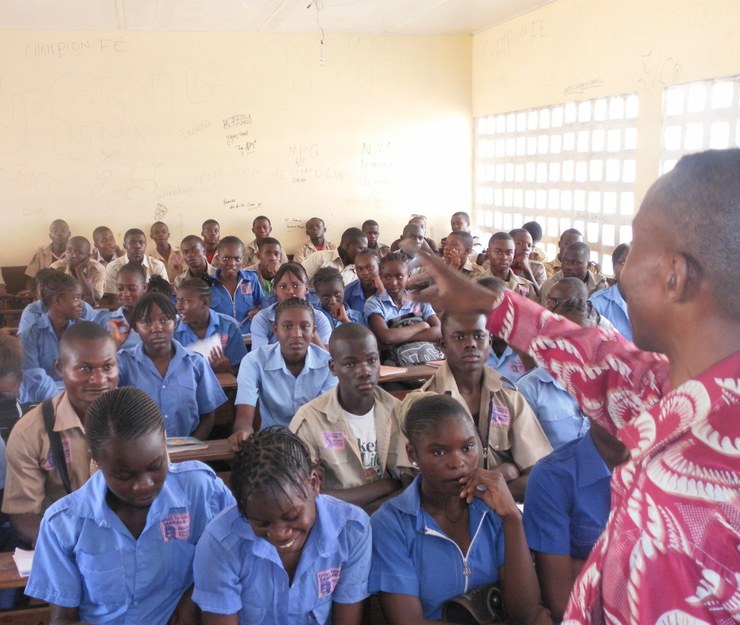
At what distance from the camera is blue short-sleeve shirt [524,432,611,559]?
1.76 metres

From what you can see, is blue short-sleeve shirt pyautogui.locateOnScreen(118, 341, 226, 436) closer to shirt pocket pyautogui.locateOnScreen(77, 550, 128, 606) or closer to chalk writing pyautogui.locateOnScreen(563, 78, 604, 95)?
shirt pocket pyautogui.locateOnScreen(77, 550, 128, 606)

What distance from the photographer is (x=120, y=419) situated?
1.71m

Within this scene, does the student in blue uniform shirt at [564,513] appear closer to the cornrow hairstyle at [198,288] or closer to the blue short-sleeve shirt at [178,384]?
the blue short-sleeve shirt at [178,384]

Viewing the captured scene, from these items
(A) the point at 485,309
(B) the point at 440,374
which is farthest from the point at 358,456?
(A) the point at 485,309

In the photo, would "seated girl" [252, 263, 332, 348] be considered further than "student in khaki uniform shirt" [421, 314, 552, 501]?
Yes

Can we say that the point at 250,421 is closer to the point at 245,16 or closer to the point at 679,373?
the point at 679,373

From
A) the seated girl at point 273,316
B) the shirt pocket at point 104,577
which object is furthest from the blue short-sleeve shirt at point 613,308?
the shirt pocket at point 104,577

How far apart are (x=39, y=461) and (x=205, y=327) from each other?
1.93 metres

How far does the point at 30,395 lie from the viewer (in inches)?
117

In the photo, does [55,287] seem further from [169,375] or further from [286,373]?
[286,373]

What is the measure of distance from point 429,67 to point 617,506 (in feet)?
26.8

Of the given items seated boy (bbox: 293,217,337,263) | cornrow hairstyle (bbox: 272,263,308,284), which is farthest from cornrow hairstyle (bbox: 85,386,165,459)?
seated boy (bbox: 293,217,337,263)

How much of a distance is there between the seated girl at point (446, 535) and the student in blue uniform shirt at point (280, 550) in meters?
0.09

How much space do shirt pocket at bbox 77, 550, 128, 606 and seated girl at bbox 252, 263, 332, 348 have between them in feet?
6.70
